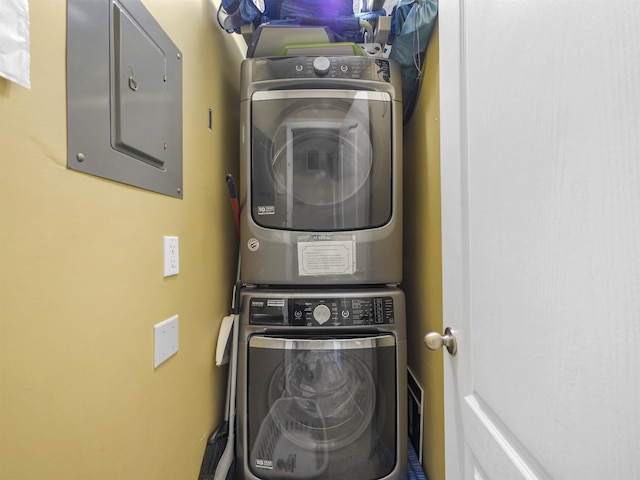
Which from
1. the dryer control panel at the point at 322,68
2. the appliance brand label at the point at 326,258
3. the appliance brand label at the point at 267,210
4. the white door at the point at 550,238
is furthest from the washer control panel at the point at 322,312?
the dryer control panel at the point at 322,68

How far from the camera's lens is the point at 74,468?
479 millimetres

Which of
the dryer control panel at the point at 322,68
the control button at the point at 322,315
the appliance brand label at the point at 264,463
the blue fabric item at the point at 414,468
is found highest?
the dryer control panel at the point at 322,68

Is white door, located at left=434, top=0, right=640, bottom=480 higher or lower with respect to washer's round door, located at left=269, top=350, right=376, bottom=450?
higher

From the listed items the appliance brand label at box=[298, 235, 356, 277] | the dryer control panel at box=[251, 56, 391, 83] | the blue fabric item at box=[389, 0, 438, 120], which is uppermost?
the blue fabric item at box=[389, 0, 438, 120]

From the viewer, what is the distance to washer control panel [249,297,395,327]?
1036 millimetres

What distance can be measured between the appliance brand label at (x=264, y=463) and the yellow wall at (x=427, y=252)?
1.98 feet

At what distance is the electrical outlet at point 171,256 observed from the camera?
77 centimetres

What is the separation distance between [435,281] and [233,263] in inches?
35.4

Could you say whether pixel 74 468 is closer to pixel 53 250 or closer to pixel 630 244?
pixel 53 250

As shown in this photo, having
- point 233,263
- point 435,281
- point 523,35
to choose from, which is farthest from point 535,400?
point 233,263

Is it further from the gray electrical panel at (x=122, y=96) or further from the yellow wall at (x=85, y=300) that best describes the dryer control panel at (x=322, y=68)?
the gray electrical panel at (x=122, y=96)

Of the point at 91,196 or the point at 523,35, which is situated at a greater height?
the point at 523,35

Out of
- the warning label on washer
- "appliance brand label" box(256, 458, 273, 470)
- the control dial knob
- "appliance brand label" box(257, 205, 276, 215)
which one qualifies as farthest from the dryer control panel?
"appliance brand label" box(256, 458, 273, 470)

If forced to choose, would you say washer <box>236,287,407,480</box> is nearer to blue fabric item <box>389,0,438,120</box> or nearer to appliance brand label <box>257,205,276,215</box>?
appliance brand label <box>257,205,276,215</box>
